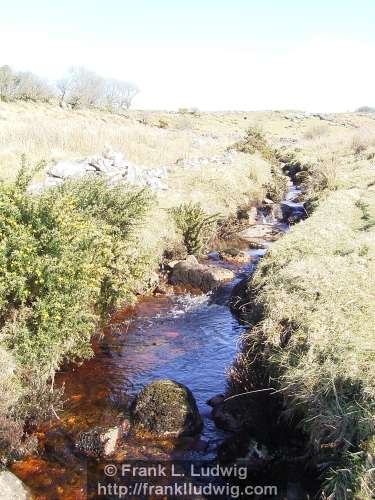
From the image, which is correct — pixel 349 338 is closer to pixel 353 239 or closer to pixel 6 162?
pixel 353 239

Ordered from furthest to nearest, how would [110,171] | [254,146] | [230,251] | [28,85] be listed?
[28,85] → [254,146] → [110,171] → [230,251]

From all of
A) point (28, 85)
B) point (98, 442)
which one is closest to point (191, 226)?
point (98, 442)

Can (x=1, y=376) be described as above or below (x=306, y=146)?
below

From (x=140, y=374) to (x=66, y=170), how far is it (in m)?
11.5

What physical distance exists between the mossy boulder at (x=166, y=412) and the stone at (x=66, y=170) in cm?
1180

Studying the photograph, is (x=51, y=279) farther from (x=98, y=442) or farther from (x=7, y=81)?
(x=7, y=81)

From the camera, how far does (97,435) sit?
796cm

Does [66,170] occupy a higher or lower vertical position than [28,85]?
lower

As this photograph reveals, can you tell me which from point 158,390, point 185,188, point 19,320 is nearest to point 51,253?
point 19,320

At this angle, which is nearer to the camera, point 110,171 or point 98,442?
point 98,442

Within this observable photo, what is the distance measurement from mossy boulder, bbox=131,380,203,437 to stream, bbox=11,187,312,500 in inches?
8.4

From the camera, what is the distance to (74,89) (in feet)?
314

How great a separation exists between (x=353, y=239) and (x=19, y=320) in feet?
33.5

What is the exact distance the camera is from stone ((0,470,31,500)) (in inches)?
258
